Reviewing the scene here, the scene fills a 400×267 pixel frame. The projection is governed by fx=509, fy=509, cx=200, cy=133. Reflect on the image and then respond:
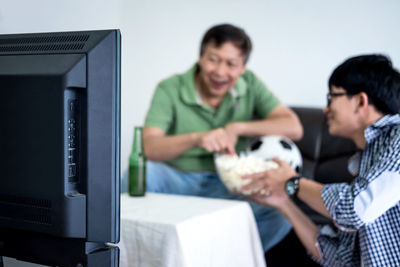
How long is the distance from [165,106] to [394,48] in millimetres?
1514

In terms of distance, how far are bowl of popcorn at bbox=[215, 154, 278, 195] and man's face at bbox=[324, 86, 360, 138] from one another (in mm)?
303

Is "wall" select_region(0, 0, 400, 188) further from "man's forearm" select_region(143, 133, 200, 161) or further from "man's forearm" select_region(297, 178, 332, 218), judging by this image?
"man's forearm" select_region(297, 178, 332, 218)

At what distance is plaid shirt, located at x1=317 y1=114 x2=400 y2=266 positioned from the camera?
141cm

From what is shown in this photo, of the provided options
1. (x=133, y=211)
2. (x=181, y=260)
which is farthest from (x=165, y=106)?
(x=181, y=260)

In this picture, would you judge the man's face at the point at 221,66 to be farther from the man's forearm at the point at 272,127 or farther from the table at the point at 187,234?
the table at the point at 187,234

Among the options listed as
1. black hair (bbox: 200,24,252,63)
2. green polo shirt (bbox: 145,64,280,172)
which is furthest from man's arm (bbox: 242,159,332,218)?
black hair (bbox: 200,24,252,63)

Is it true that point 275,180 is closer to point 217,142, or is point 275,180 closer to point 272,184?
point 272,184

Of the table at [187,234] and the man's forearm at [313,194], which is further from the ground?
the man's forearm at [313,194]

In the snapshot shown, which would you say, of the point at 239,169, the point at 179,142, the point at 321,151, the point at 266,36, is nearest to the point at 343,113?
the point at 239,169

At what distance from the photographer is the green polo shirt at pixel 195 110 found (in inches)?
99.3

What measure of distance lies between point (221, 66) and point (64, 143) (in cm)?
177

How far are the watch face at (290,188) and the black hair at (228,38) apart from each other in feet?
2.96

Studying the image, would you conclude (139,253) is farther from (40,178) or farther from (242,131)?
(242,131)

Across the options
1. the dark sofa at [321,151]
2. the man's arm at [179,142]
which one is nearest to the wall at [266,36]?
the dark sofa at [321,151]
